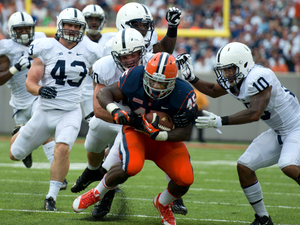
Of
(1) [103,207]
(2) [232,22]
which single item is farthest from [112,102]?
(2) [232,22]

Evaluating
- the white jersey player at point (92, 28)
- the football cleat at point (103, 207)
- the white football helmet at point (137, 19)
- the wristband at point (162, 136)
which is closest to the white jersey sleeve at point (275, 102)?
the wristband at point (162, 136)

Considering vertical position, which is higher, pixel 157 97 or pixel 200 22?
pixel 157 97

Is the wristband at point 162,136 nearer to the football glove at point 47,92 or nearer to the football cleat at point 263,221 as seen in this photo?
the football cleat at point 263,221

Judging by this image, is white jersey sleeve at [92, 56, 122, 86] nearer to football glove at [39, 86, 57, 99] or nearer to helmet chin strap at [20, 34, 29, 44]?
football glove at [39, 86, 57, 99]

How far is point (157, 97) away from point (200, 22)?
25.9 feet

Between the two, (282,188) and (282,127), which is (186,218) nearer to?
(282,127)

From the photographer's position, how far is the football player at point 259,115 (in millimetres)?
3555

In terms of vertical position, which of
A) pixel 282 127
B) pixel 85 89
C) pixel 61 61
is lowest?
pixel 85 89

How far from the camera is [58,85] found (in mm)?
4570

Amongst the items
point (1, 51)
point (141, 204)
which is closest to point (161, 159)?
point (141, 204)

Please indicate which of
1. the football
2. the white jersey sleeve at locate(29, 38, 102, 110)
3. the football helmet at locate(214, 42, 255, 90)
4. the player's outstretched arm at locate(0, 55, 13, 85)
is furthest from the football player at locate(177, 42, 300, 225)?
the player's outstretched arm at locate(0, 55, 13, 85)

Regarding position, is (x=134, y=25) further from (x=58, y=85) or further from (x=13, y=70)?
(x=13, y=70)

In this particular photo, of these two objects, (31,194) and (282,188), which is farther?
(282,188)

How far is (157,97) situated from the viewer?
344cm
